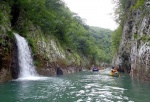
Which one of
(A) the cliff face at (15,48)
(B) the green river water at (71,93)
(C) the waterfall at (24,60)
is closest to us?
(B) the green river water at (71,93)

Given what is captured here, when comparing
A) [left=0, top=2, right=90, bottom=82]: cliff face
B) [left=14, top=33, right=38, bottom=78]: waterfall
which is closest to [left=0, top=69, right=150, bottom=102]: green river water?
[left=0, top=2, right=90, bottom=82]: cliff face

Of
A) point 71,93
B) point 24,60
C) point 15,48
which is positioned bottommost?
point 71,93

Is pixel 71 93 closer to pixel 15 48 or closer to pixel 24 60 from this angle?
pixel 15 48

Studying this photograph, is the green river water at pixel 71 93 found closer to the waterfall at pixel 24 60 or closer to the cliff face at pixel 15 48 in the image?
the cliff face at pixel 15 48

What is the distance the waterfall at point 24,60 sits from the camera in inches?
839

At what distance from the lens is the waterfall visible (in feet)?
69.9

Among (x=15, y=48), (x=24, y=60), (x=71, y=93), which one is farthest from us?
(x=24, y=60)

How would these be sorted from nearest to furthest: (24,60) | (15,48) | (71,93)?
(71,93), (15,48), (24,60)

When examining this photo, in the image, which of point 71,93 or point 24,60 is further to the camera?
point 24,60

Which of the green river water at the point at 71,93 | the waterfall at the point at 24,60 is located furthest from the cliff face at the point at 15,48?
the green river water at the point at 71,93

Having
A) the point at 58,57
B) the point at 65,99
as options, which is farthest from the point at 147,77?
the point at 58,57

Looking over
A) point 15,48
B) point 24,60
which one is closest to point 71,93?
point 15,48

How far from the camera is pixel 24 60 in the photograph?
867 inches

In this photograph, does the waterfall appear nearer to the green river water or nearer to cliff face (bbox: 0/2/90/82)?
cliff face (bbox: 0/2/90/82)
